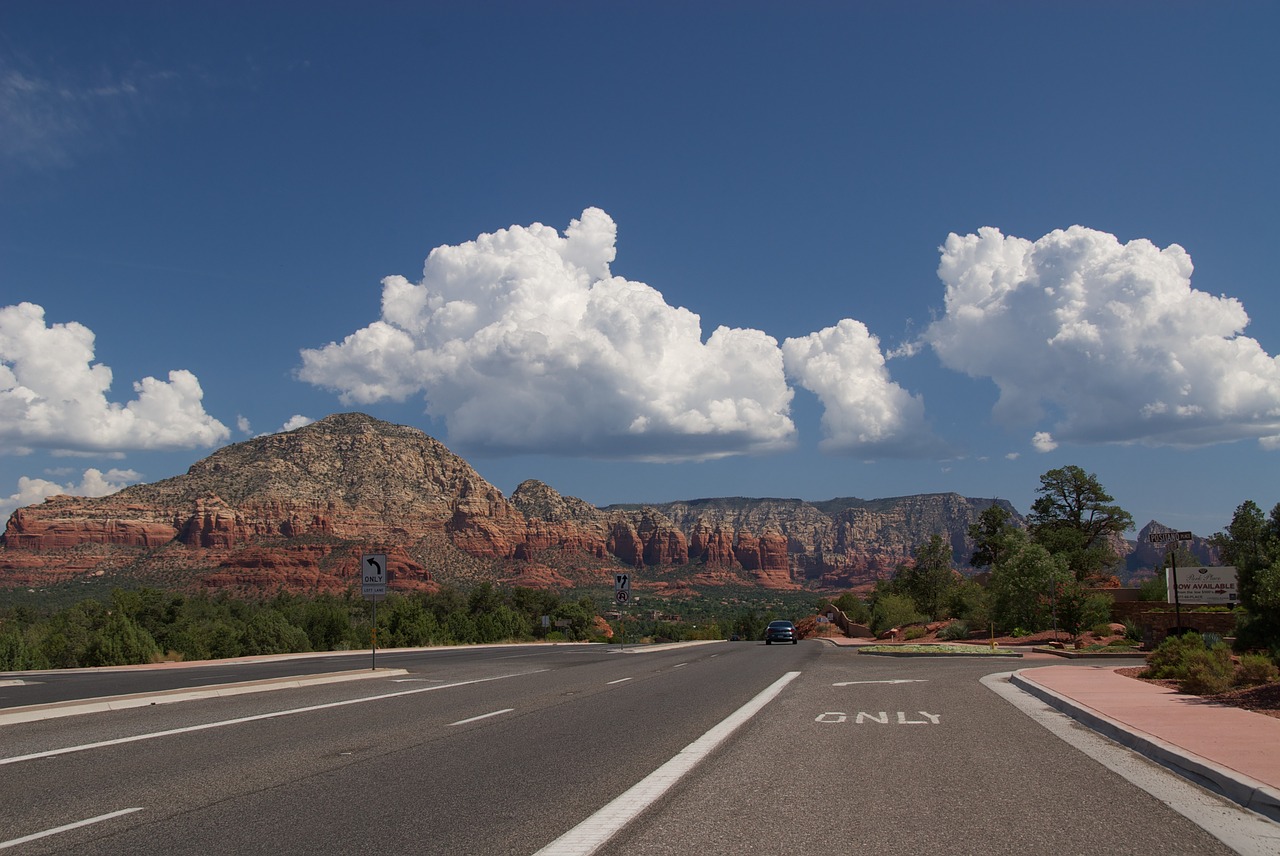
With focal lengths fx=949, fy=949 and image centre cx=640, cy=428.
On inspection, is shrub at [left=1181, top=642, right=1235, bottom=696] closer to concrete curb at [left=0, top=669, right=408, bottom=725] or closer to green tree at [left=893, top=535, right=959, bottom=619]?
concrete curb at [left=0, top=669, right=408, bottom=725]

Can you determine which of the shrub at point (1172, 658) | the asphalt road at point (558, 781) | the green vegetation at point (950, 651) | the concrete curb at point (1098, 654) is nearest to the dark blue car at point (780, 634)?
the green vegetation at point (950, 651)

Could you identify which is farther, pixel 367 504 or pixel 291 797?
pixel 367 504

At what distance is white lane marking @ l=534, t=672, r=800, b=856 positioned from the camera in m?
6.37

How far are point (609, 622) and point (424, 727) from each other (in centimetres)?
10385

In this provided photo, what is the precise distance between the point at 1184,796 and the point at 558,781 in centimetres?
543

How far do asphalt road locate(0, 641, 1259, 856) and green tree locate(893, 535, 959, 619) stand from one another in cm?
6454

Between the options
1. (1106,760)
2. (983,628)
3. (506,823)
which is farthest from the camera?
(983,628)

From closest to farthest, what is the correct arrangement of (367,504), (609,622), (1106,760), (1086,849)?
(1086,849) < (1106,760) < (609,622) < (367,504)

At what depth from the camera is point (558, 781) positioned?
879cm

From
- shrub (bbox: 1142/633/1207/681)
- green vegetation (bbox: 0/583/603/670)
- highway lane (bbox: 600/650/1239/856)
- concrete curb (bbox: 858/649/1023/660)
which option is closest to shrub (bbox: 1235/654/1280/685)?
shrub (bbox: 1142/633/1207/681)

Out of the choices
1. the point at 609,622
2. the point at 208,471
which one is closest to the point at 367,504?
the point at 208,471

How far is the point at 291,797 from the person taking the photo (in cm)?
808

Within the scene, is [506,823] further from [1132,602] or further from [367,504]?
[367,504]

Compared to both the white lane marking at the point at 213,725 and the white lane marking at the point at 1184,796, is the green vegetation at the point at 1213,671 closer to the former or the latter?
the white lane marking at the point at 1184,796
